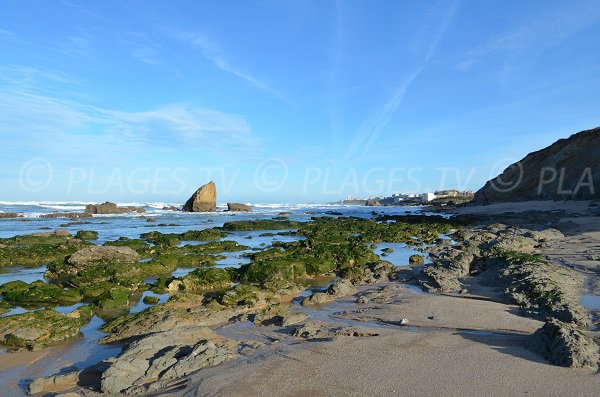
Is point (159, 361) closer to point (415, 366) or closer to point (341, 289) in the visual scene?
point (415, 366)

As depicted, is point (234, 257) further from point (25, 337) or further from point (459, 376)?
point (459, 376)

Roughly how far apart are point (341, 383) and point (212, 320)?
408cm

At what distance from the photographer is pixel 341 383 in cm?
Result: 485

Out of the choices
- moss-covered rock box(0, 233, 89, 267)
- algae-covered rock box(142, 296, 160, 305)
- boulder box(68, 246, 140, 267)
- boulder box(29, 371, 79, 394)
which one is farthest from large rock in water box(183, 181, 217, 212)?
boulder box(29, 371, 79, 394)

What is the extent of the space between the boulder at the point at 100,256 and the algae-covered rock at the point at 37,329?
7.21m

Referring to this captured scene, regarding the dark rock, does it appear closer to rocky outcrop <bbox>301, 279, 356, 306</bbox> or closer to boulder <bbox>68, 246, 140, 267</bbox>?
rocky outcrop <bbox>301, 279, 356, 306</bbox>

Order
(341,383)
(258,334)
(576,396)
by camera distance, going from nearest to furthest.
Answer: (576,396)
(341,383)
(258,334)

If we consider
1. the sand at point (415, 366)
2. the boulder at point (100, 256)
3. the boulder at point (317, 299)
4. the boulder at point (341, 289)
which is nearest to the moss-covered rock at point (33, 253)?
the boulder at point (100, 256)

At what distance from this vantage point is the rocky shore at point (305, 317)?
17.4 feet

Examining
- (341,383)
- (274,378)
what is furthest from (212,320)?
(341,383)

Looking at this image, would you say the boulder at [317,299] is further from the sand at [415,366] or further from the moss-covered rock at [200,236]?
the moss-covered rock at [200,236]

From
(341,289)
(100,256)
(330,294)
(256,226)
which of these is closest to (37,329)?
(330,294)

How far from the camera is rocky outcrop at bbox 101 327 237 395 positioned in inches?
204

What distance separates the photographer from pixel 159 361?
5617mm
